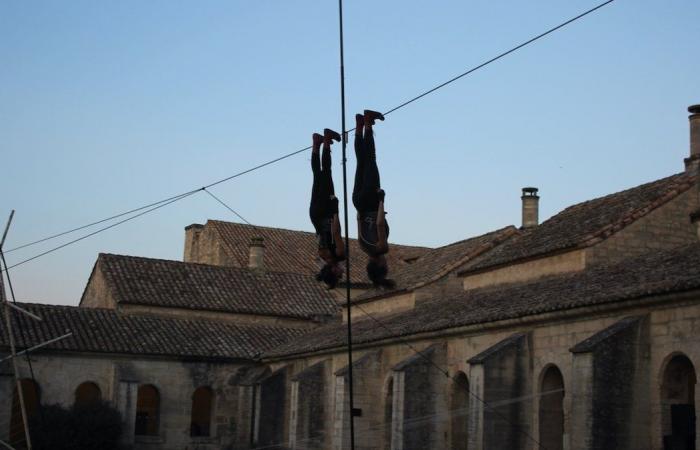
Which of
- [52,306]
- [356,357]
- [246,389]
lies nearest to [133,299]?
[52,306]

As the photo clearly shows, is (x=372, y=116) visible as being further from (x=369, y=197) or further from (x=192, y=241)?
(x=192, y=241)

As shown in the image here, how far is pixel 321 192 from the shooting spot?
16.9 metres

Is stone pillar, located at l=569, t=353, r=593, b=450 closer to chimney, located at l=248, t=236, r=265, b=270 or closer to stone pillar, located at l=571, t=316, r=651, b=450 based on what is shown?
stone pillar, located at l=571, t=316, r=651, b=450

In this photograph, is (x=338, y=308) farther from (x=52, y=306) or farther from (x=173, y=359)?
(x=52, y=306)

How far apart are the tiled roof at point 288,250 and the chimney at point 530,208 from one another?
13.9 metres

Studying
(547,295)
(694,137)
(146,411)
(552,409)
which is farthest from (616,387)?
(146,411)

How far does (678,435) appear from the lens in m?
20.8

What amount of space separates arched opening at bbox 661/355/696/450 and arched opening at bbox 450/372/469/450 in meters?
7.93

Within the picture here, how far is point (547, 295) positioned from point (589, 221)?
4.25 m

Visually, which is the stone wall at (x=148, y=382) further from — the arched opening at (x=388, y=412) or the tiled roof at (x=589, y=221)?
the tiled roof at (x=589, y=221)

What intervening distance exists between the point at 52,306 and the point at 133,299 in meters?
2.96

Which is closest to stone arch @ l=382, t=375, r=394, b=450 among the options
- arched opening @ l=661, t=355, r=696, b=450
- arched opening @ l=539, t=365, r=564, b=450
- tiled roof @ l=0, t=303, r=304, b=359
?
arched opening @ l=539, t=365, r=564, b=450

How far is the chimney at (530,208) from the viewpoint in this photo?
37.1 metres

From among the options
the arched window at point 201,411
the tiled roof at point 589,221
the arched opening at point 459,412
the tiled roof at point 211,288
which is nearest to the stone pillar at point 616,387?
the tiled roof at point 589,221
